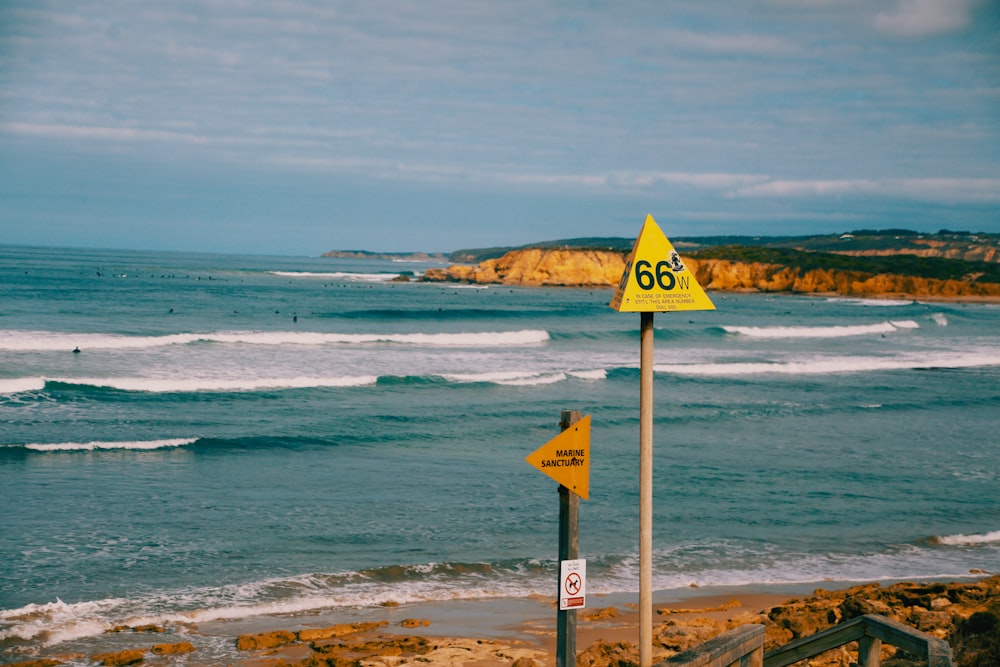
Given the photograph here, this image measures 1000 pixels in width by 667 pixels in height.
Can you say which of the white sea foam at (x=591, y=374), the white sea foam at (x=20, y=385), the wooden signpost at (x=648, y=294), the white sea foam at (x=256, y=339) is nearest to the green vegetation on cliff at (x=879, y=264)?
the white sea foam at (x=256, y=339)

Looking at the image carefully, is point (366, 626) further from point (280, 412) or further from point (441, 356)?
point (441, 356)

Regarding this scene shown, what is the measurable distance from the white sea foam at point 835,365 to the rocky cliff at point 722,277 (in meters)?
61.1

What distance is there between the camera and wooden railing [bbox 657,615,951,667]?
14.8 ft

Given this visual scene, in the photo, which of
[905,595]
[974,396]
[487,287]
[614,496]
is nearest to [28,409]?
[614,496]

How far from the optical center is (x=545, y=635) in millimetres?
9430

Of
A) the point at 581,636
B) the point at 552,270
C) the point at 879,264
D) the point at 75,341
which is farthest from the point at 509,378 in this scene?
the point at 879,264

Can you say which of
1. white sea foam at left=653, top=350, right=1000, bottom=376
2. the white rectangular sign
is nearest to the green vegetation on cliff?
white sea foam at left=653, top=350, right=1000, bottom=376

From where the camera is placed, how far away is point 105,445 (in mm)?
18625

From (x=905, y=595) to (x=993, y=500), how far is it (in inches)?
306

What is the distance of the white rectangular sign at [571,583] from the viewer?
5.10 m

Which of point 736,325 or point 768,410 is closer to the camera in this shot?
point 768,410

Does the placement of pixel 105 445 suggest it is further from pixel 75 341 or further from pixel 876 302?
pixel 876 302

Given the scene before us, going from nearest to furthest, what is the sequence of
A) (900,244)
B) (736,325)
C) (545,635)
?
(545,635) → (736,325) → (900,244)

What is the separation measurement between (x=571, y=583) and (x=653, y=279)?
5.83ft
